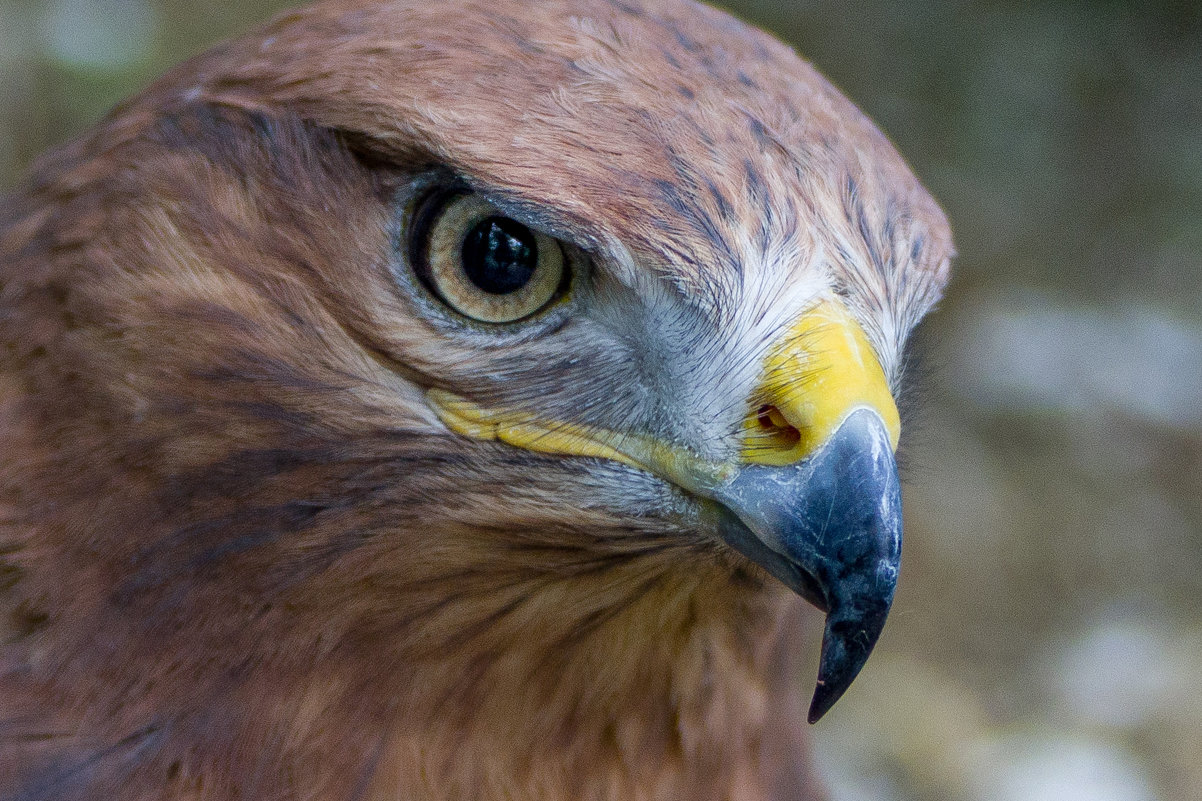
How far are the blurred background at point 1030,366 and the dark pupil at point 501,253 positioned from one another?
9.55ft

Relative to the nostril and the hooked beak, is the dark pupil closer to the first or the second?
the hooked beak

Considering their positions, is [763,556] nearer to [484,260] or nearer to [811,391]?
[811,391]

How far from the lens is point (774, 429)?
134 cm

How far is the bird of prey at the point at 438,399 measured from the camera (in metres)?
1.35

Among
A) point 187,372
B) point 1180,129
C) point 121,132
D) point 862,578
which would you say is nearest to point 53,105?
point 121,132

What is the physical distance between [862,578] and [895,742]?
2921 mm

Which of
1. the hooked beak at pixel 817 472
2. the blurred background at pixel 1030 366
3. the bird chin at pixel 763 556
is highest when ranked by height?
the blurred background at pixel 1030 366

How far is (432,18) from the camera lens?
1505 millimetres

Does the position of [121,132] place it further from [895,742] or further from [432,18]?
[895,742]

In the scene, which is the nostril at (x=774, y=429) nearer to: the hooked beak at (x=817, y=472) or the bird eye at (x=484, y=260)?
the hooked beak at (x=817, y=472)

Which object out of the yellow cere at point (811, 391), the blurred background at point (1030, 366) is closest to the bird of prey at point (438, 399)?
the yellow cere at point (811, 391)

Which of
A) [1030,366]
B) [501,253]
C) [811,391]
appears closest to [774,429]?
[811,391]

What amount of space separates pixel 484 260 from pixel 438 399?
166 millimetres

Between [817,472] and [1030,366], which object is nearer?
[817,472]
